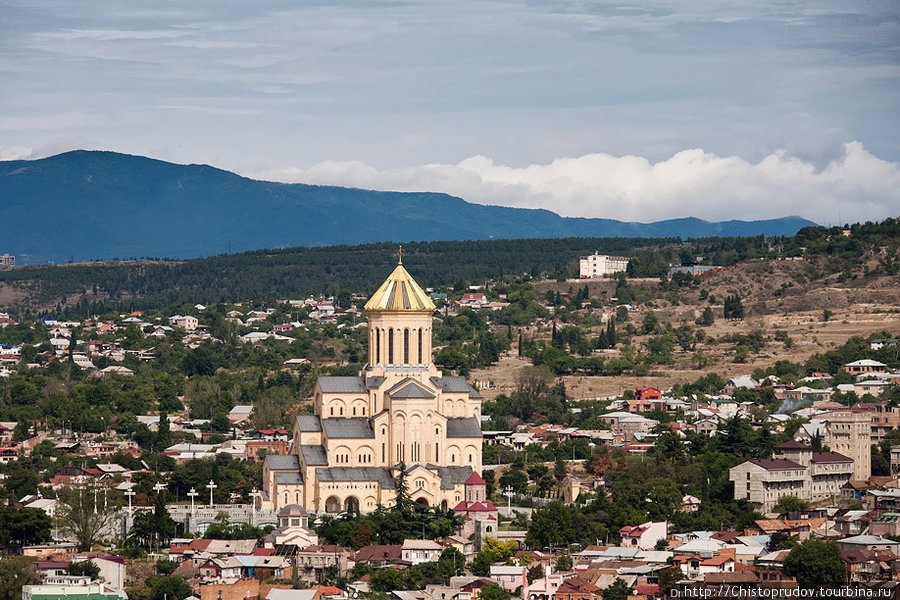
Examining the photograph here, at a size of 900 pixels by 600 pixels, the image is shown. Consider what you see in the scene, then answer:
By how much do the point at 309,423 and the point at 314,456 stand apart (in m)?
1.94

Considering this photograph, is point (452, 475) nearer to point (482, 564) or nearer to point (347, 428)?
point (347, 428)

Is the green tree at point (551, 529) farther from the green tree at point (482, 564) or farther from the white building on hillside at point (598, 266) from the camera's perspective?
the white building on hillside at point (598, 266)

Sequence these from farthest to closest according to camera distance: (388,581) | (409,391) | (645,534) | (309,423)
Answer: (309,423), (409,391), (645,534), (388,581)

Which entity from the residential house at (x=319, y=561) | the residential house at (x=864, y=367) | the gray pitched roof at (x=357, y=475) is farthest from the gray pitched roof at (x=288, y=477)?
the residential house at (x=864, y=367)

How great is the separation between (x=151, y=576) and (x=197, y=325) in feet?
291

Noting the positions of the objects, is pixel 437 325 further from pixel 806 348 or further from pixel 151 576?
pixel 151 576

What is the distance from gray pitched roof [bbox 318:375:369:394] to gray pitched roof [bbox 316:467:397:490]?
12.1 ft

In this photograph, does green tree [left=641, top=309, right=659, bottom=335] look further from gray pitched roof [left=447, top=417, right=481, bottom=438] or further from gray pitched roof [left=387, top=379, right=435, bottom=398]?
gray pitched roof [left=387, top=379, right=435, bottom=398]

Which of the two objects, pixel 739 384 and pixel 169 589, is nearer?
pixel 169 589

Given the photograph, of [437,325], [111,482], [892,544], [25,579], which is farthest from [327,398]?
[437,325]

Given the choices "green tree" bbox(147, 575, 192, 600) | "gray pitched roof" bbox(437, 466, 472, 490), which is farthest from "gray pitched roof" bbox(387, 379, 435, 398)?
"green tree" bbox(147, 575, 192, 600)

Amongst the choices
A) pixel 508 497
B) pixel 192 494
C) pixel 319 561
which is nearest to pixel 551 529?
pixel 508 497

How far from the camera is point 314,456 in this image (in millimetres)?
73562

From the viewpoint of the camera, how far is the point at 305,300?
167000 millimetres
